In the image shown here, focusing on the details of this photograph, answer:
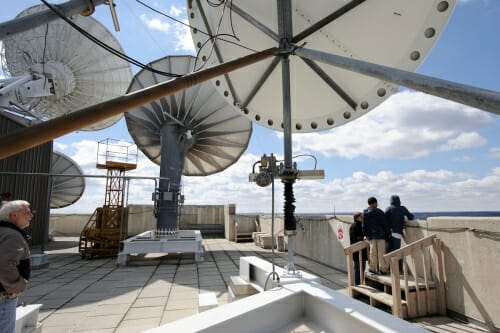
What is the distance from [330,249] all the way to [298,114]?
20.7ft

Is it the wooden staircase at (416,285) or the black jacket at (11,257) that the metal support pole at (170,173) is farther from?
the black jacket at (11,257)

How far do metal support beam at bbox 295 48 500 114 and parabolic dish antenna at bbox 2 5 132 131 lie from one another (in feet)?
56.9

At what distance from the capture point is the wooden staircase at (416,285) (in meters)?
4.70

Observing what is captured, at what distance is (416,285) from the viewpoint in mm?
4773

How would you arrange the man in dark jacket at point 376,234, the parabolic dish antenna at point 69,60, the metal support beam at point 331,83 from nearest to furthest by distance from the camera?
the metal support beam at point 331,83
the man in dark jacket at point 376,234
the parabolic dish antenna at point 69,60

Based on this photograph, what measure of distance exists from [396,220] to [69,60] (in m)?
19.6

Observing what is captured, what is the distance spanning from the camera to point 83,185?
22562 millimetres

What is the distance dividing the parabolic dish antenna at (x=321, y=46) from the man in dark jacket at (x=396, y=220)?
319 centimetres

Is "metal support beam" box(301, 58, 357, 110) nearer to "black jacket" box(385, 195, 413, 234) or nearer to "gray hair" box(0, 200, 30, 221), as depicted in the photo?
"black jacket" box(385, 195, 413, 234)

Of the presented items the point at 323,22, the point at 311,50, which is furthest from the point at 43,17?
the point at 311,50

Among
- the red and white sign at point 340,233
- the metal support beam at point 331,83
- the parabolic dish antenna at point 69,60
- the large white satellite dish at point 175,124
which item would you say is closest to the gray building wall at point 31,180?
the parabolic dish antenna at point 69,60

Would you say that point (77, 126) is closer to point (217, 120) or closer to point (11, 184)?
point (217, 120)

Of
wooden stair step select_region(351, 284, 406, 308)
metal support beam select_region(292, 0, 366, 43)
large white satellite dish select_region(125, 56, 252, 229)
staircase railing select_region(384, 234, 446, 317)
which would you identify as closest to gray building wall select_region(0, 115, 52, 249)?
large white satellite dish select_region(125, 56, 252, 229)

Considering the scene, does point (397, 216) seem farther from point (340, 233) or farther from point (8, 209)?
point (8, 209)
